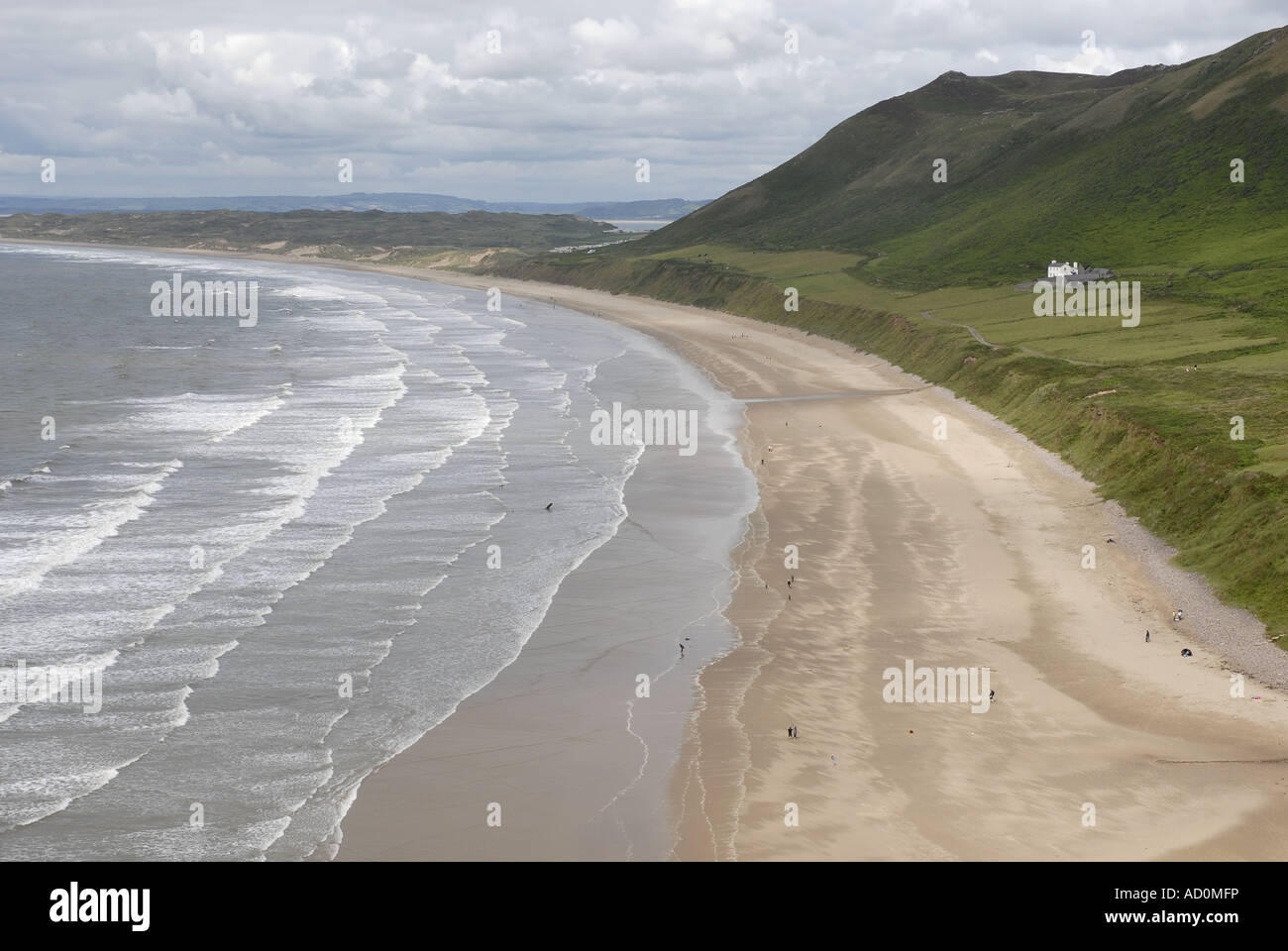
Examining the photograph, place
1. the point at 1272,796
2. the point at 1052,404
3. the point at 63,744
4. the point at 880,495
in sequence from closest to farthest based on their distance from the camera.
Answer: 1. the point at 1272,796
2. the point at 63,744
3. the point at 880,495
4. the point at 1052,404

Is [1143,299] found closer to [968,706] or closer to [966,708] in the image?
[968,706]

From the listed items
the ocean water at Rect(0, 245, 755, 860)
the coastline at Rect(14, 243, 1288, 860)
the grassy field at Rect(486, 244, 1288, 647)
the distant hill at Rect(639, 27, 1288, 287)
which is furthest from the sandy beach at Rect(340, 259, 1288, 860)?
the distant hill at Rect(639, 27, 1288, 287)

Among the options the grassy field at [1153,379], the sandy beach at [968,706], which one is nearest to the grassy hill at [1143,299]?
the grassy field at [1153,379]

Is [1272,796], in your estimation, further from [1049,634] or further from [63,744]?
[63,744]

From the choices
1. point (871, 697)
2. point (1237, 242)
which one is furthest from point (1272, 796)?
point (1237, 242)

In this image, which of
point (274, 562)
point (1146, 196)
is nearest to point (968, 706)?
point (274, 562)

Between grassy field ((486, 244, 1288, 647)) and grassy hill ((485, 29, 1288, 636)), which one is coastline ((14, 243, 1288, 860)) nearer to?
grassy field ((486, 244, 1288, 647))

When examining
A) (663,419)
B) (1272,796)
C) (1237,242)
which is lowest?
(1272,796)
